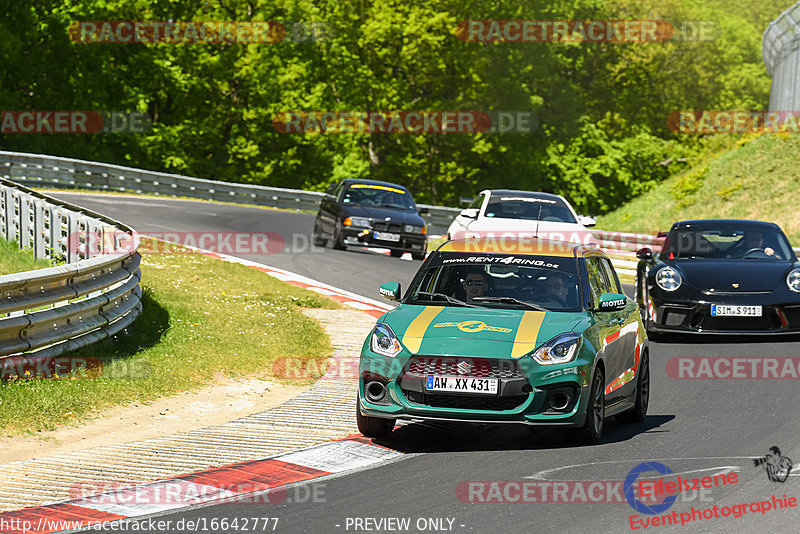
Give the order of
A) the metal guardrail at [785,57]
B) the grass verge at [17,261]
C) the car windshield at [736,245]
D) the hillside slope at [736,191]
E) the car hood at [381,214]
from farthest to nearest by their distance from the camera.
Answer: the metal guardrail at [785,57]
the hillside slope at [736,191]
the car hood at [381,214]
the grass verge at [17,261]
the car windshield at [736,245]

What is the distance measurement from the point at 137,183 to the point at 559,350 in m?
34.6

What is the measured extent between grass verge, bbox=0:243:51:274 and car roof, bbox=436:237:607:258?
8.66 meters

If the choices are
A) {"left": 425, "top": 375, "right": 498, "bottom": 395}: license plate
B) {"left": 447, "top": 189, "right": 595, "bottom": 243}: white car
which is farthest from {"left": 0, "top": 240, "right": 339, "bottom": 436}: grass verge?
{"left": 447, "top": 189, "right": 595, "bottom": 243}: white car

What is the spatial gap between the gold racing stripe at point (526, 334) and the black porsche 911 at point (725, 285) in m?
6.04

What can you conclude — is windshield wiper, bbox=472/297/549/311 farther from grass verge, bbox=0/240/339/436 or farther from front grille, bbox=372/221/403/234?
front grille, bbox=372/221/403/234

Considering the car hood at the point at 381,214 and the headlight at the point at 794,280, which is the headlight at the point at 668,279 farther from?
the car hood at the point at 381,214

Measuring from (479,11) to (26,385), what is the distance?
161 feet

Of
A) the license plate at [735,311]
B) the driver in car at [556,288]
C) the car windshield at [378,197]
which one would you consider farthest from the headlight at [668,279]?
the car windshield at [378,197]

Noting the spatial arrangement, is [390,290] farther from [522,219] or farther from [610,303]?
[522,219]

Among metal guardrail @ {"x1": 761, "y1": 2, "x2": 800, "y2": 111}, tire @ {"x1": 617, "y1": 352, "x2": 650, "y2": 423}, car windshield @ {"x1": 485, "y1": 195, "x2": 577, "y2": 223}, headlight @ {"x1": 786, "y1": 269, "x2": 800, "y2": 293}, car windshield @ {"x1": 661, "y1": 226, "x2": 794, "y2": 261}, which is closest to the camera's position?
Result: tire @ {"x1": 617, "y1": 352, "x2": 650, "y2": 423}

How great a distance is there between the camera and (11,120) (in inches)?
1882

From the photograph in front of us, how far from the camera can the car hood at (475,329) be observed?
27.6ft

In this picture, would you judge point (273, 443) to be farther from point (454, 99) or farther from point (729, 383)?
point (454, 99)

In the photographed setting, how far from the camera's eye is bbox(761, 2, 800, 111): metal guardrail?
127 ft
